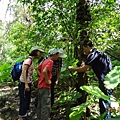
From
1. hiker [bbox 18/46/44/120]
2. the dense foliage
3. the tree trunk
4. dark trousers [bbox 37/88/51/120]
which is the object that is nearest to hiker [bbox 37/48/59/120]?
dark trousers [bbox 37/88/51/120]

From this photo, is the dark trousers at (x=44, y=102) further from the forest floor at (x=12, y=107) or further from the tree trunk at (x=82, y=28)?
the tree trunk at (x=82, y=28)

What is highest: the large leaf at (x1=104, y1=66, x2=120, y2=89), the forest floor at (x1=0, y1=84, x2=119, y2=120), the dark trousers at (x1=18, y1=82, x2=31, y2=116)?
the large leaf at (x1=104, y1=66, x2=120, y2=89)

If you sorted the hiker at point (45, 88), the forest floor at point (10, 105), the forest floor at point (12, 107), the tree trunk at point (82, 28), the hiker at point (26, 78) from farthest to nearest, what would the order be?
1. the forest floor at point (10, 105)
2. the forest floor at point (12, 107)
3. the tree trunk at point (82, 28)
4. the hiker at point (26, 78)
5. the hiker at point (45, 88)

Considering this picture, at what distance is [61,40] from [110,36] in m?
1.05

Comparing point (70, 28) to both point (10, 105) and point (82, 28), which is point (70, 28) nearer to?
point (82, 28)

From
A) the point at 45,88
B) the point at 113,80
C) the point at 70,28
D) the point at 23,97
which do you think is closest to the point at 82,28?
the point at 70,28

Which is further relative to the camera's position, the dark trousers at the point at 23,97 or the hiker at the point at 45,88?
the dark trousers at the point at 23,97

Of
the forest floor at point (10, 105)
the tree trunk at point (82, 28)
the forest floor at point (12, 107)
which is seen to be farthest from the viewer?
the forest floor at point (10, 105)

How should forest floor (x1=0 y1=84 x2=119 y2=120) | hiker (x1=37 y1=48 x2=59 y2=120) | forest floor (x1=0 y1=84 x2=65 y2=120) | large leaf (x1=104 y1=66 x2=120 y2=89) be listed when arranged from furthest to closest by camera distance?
forest floor (x1=0 y1=84 x2=65 y2=120), forest floor (x1=0 y1=84 x2=119 y2=120), hiker (x1=37 y1=48 x2=59 y2=120), large leaf (x1=104 y1=66 x2=120 y2=89)

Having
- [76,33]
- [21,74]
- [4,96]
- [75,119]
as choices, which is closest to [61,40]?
[76,33]

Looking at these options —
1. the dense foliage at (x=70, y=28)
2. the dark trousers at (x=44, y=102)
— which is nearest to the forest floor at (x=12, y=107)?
the dense foliage at (x=70, y=28)

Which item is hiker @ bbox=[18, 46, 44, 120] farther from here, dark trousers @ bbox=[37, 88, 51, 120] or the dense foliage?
the dense foliage

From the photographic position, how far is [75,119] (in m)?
3.44

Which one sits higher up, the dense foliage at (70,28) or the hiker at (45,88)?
the dense foliage at (70,28)
